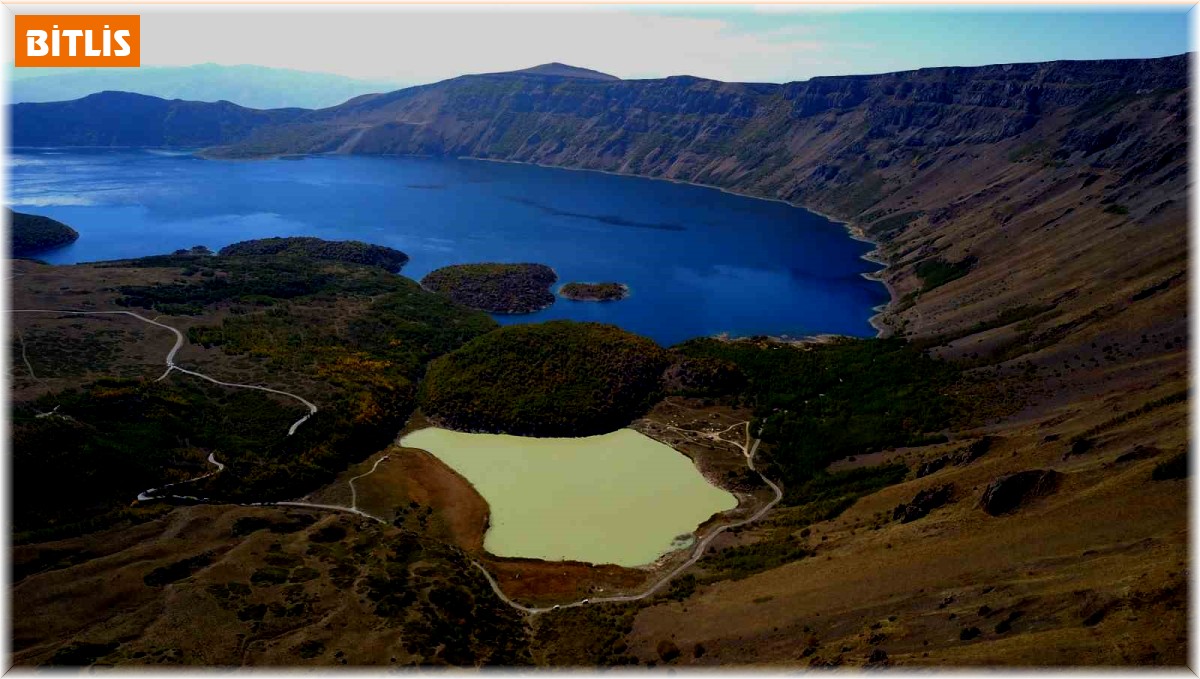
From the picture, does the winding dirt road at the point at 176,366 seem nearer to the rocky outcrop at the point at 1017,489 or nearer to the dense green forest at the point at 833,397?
the dense green forest at the point at 833,397

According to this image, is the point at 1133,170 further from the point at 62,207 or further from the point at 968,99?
the point at 62,207

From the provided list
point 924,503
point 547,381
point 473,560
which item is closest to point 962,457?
point 924,503

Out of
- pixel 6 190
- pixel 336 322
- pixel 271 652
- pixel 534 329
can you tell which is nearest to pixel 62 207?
pixel 6 190

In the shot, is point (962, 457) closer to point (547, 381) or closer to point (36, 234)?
point (547, 381)

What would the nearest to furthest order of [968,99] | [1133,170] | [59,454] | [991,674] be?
[991,674] < [59,454] < [1133,170] < [968,99]

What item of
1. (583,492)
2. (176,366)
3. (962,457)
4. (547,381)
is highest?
(962,457)

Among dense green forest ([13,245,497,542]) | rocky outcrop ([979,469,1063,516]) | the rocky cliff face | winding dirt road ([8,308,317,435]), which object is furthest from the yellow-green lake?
the rocky cliff face
